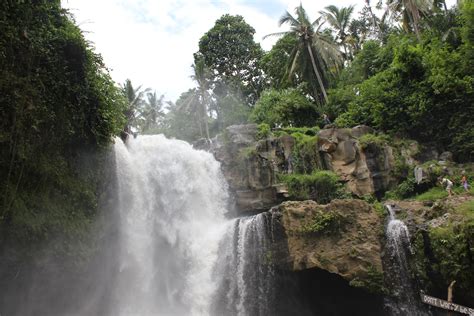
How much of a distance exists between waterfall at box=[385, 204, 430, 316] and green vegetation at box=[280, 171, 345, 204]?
17.5ft

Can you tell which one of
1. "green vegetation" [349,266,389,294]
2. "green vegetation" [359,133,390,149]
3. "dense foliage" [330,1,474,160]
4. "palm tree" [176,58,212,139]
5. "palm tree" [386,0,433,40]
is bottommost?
"green vegetation" [349,266,389,294]

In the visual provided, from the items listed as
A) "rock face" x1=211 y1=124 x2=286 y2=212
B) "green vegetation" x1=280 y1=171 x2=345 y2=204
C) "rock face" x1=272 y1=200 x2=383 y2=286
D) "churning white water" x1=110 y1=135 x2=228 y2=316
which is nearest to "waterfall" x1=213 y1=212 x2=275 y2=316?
"churning white water" x1=110 y1=135 x2=228 y2=316

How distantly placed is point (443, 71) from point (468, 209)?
976cm

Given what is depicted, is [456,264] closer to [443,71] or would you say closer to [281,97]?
[443,71]

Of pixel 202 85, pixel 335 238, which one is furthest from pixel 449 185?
pixel 202 85

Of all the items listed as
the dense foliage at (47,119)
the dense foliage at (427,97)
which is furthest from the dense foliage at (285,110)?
the dense foliage at (47,119)

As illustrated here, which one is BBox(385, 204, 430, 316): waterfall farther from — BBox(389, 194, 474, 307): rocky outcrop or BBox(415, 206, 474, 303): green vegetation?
BBox(415, 206, 474, 303): green vegetation

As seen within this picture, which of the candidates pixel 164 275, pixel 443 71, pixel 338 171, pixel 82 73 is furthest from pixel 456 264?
pixel 82 73

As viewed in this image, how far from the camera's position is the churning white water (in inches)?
590

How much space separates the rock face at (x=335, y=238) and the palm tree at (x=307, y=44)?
15.8 metres

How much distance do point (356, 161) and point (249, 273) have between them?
8928mm

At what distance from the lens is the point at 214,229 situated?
58.6 feet

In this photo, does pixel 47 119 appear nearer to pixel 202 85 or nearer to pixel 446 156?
pixel 446 156

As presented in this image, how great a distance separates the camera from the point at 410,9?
88.1 ft
